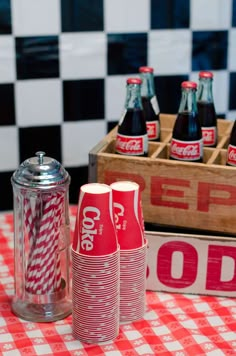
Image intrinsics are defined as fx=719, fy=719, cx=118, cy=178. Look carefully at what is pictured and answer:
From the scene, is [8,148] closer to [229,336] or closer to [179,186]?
[179,186]

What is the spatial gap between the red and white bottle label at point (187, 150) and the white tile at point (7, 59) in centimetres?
45

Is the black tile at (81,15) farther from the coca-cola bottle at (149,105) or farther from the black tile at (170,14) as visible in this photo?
the coca-cola bottle at (149,105)

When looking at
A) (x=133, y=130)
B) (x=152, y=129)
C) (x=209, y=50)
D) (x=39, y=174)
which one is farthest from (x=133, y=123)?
(x=209, y=50)

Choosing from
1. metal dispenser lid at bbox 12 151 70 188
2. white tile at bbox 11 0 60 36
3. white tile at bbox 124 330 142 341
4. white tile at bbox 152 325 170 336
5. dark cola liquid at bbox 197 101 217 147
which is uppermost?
white tile at bbox 11 0 60 36

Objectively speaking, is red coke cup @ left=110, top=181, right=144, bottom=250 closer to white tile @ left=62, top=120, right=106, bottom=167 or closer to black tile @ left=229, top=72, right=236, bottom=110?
white tile @ left=62, top=120, right=106, bottom=167

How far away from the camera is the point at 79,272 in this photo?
40.6 inches

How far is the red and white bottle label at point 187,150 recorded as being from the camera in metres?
1.24

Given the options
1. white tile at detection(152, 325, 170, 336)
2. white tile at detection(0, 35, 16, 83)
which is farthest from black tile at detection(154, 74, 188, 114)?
white tile at detection(152, 325, 170, 336)

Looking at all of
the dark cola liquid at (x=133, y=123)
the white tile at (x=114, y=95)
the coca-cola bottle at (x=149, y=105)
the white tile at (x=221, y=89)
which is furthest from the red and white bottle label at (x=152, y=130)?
the white tile at (x=221, y=89)

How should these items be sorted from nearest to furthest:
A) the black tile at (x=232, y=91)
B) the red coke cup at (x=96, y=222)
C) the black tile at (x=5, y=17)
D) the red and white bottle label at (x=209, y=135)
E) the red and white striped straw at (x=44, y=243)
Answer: the red coke cup at (x=96, y=222) < the red and white striped straw at (x=44, y=243) < the red and white bottle label at (x=209, y=135) < the black tile at (x=5, y=17) < the black tile at (x=232, y=91)

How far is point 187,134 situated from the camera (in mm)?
1254

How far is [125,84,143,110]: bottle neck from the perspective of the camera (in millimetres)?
1238

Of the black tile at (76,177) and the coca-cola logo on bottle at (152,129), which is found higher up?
the coca-cola logo on bottle at (152,129)

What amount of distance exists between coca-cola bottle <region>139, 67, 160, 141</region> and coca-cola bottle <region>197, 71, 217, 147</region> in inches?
3.5
